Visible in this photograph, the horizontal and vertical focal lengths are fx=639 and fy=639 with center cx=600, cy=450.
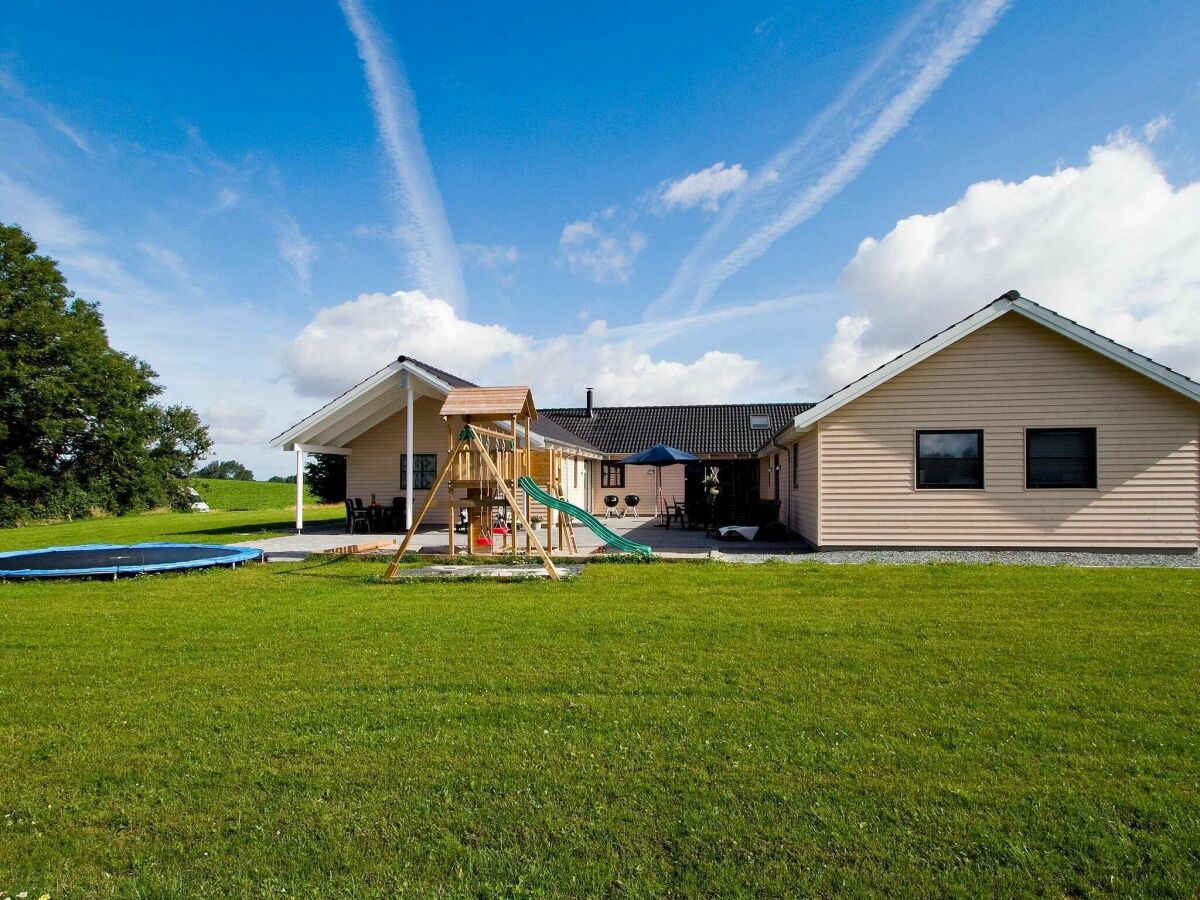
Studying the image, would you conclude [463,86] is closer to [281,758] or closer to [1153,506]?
[281,758]

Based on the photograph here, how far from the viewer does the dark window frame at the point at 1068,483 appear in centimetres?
1272

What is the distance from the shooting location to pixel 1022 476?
1293cm

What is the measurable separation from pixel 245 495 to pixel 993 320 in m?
52.8

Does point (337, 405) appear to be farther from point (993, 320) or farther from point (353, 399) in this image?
point (993, 320)

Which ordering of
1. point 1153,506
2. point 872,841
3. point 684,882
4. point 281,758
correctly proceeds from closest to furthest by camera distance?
point 684,882 → point 872,841 → point 281,758 → point 1153,506


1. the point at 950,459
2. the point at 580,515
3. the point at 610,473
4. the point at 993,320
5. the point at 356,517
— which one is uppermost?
the point at 993,320

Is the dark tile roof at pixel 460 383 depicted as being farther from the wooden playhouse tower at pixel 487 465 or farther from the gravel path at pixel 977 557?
the gravel path at pixel 977 557

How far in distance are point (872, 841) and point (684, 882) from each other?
0.89m

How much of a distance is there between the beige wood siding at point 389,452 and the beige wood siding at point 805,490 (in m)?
10.9

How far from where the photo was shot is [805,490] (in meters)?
15.6

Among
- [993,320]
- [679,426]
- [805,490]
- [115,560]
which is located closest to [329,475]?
[679,426]

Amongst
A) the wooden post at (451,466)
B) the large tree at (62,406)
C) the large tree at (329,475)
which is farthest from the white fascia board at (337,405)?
the large tree at (62,406)

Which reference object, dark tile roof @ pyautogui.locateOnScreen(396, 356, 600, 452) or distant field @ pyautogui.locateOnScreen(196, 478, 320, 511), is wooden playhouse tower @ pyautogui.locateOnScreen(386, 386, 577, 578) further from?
distant field @ pyautogui.locateOnScreen(196, 478, 320, 511)

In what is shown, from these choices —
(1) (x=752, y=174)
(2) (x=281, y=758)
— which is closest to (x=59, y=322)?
(1) (x=752, y=174)
